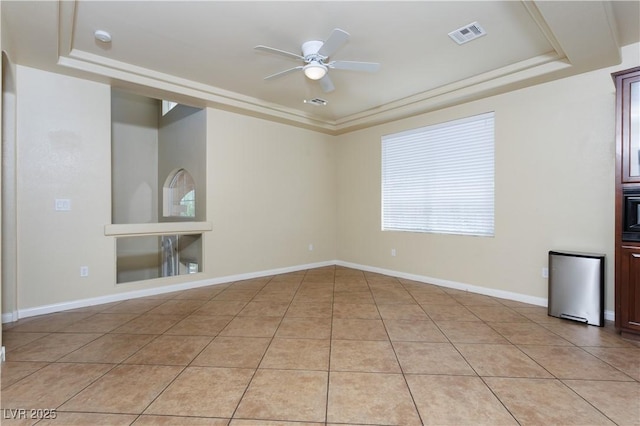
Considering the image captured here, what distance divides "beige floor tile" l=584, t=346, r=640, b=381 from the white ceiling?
2.64m

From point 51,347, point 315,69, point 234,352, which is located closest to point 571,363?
point 234,352

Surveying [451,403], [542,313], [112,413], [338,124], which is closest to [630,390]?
[451,403]

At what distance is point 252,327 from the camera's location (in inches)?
117

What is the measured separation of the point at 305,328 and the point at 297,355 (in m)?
0.56

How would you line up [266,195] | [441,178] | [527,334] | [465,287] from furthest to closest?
[266,195]
[441,178]
[465,287]
[527,334]

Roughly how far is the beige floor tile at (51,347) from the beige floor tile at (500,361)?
3.20m

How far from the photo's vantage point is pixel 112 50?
10.4 feet

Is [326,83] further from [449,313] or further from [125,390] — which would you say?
[125,390]

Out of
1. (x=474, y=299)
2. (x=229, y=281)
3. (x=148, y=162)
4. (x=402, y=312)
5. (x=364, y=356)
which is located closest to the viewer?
(x=364, y=356)

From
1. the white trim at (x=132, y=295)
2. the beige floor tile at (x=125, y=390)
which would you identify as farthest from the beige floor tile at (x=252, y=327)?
the white trim at (x=132, y=295)

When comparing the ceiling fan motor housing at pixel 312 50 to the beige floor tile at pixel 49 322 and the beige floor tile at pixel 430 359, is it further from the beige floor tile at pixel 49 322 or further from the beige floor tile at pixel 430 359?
the beige floor tile at pixel 49 322

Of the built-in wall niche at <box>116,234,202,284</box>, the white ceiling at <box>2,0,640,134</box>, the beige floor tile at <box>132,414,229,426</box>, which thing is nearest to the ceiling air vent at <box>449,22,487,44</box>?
the white ceiling at <box>2,0,640,134</box>

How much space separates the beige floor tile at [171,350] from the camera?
7.57 feet

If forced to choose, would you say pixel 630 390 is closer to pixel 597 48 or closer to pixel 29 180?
pixel 597 48
